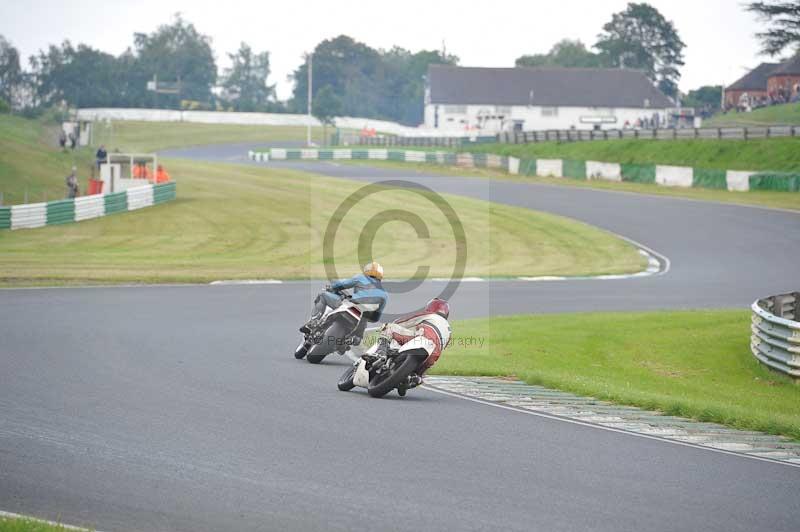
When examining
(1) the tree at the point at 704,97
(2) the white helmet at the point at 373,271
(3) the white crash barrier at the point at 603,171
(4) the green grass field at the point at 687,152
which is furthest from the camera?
(1) the tree at the point at 704,97

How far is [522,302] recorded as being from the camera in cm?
2423

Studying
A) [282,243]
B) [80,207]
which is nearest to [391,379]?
[282,243]

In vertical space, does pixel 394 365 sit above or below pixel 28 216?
below

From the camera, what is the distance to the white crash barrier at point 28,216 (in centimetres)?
3594

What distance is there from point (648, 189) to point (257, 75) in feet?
500

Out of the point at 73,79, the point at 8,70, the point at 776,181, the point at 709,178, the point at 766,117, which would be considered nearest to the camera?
the point at 776,181

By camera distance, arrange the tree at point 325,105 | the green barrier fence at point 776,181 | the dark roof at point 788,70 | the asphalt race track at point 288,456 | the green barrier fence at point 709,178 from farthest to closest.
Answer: the tree at point 325,105
the dark roof at point 788,70
the green barrier fence at point 709,178
the green barrier fence at point 776,181
the asphalt race track at point 288,456

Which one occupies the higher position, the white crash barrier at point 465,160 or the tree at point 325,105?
the tree at point 325,105

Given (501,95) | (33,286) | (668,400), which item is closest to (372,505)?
(668,400)

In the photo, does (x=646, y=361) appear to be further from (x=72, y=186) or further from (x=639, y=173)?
(x=639, y=173)

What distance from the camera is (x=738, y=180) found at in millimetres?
53375

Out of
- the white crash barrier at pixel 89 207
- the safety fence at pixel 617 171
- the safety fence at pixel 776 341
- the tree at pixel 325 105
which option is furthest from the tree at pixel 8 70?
the safety fence at pixel 776 341

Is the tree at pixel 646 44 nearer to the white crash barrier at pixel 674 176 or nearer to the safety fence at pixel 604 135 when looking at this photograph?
the safety fence at pixel 604 135

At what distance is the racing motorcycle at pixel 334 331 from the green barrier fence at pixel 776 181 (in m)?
40.8
